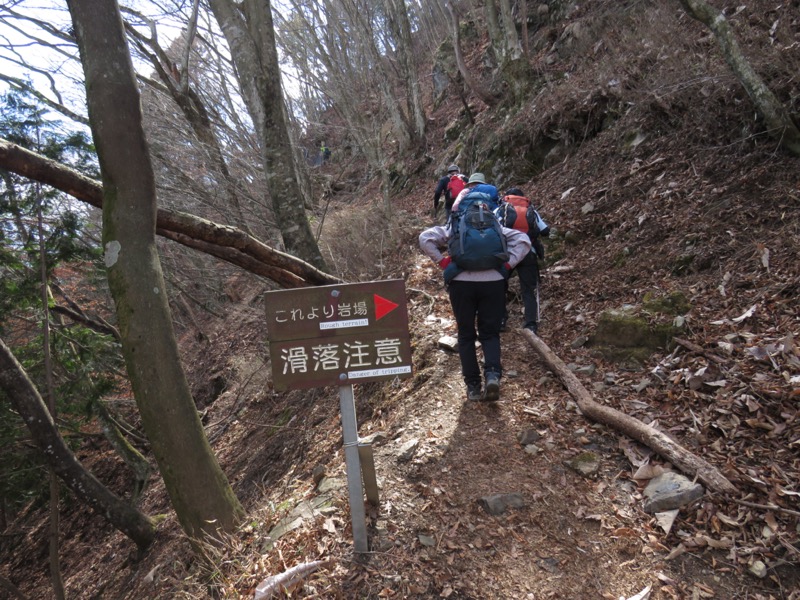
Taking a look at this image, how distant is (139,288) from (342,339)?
1917mm

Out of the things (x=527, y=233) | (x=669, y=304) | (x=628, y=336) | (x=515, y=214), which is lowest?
(x=628, y=336)

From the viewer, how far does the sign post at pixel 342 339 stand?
2.96 metres

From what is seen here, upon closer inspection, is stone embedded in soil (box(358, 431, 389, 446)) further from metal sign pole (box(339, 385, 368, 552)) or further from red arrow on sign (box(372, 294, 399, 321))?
red arrow on sign (box(372, 294, 399, 321))

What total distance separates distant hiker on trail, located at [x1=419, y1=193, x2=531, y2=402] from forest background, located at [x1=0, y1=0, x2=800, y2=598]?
429 mm

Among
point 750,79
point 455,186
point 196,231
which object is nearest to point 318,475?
A: point 196,231

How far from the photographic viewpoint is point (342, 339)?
298cm

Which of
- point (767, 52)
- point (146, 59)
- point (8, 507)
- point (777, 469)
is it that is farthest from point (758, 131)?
point (8, 507)

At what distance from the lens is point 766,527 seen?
9.95 ft

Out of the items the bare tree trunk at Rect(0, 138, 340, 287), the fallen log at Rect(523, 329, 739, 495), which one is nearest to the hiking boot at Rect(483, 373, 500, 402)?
the fallen log at Rect(523, 329, 739, 495)

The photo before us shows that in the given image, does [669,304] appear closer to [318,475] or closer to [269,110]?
[318,475]

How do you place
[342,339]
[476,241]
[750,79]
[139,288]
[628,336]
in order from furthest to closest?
[750,79], [628,336], [476,241], [139,288], [342,339]

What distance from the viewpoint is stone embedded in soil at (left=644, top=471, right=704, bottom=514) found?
11.0 ft

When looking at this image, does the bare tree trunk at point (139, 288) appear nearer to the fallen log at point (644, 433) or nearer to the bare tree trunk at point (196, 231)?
the bare tree trunk at point (196, 231)

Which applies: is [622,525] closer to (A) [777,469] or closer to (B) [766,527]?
(B) [766,527]
